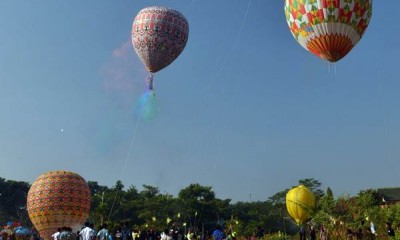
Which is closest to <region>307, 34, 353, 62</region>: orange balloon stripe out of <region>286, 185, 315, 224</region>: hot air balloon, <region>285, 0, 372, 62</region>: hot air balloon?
<region>285, 0, 372, 62</region>: hot air balloon

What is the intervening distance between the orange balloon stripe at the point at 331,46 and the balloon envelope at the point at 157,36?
34.8 ft

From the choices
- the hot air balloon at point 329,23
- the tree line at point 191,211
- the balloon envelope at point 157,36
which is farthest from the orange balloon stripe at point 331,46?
the tree line at point 191,211

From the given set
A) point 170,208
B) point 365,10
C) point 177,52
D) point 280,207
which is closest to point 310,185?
point 280,207

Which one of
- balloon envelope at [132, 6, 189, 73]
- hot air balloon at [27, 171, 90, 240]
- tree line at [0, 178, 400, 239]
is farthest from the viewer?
tree line at [0, 178, 400, 239]

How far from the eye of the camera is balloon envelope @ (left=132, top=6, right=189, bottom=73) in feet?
103

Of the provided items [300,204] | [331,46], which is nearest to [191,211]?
[300,204]

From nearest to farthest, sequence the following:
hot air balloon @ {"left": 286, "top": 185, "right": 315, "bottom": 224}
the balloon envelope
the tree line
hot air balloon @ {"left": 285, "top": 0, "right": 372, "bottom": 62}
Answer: hot air balloon @ {"left": 285, "top": 0, "right": 372, "bottom": 62} → the balloon envelope → hot air balloon @ {"left": 286, "top": 185, "right": 315, "bottom": 224} → the tree line

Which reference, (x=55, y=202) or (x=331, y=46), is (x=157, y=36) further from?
(x=55, y=202)

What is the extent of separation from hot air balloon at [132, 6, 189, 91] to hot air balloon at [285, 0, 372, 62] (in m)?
9.52

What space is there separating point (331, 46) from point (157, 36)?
1230cm

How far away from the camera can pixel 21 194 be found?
104375 millimetres

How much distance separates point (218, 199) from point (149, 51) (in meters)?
45.8

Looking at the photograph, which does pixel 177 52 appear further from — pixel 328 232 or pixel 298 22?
pixel 328 232

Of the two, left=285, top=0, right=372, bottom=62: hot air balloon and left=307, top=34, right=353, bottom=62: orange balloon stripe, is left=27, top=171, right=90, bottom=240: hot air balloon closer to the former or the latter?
left=285, top=0, right=372, bottom=62: hot air balloon
